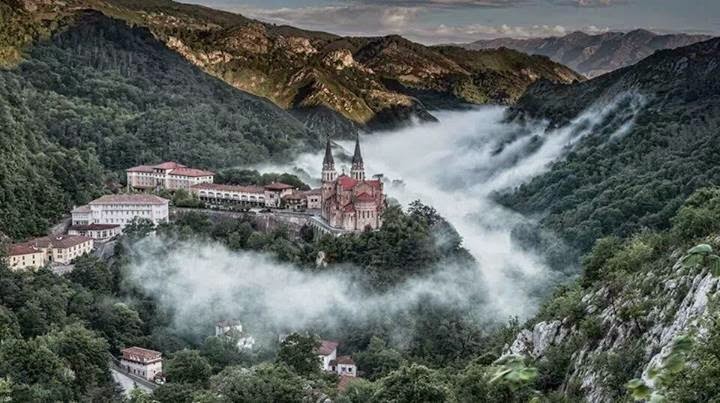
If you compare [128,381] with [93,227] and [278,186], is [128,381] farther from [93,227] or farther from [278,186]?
[278,186]

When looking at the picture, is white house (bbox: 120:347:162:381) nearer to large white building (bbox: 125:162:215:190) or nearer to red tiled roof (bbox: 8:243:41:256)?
red tiled roof (bbox: 8:243:41:256)

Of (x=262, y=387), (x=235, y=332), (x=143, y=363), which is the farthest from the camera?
(x=235, y=332)

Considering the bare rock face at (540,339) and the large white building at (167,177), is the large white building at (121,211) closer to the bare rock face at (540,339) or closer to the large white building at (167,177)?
the large white building at (167,177)

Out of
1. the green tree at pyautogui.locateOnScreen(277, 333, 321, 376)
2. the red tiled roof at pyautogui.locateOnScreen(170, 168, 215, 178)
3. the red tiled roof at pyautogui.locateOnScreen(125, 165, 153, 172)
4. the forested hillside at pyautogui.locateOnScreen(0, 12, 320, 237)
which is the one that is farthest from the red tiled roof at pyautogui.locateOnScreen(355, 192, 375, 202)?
the red tiled roof at pyautogui.locateOnScreen(125, 165, 153, 172)

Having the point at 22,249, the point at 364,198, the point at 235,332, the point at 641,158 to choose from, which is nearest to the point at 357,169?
the point at 364,198

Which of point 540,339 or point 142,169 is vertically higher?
point 142,169

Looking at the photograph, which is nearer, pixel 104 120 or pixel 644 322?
pixel 644 322

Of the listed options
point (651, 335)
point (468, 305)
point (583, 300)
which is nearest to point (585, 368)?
point (651, 335)
